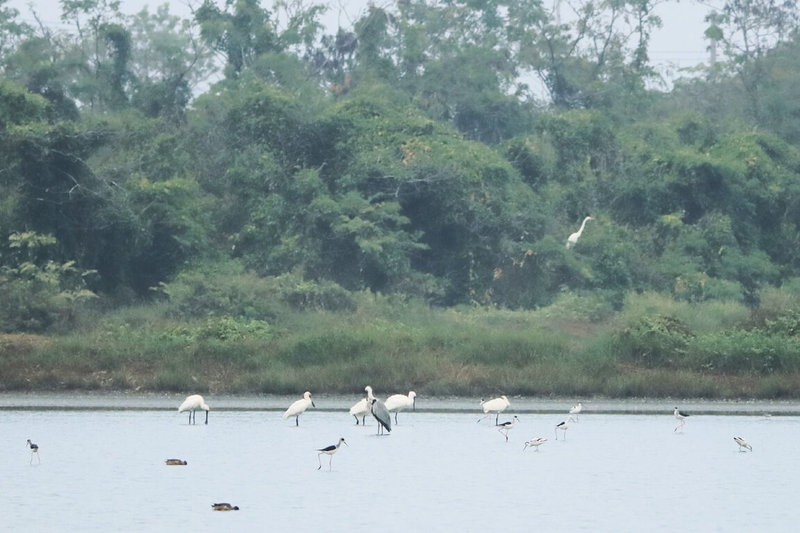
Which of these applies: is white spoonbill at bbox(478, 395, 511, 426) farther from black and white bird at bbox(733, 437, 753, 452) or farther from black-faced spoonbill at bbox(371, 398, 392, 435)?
black and white bird at bbox(733, 437, 753, 452)

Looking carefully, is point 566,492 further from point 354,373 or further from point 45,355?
point 45,355

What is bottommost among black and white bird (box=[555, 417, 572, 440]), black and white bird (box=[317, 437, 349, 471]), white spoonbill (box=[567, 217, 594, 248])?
black and white bird (box=[317, 437, 349, 471])

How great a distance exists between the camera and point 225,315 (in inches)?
1359

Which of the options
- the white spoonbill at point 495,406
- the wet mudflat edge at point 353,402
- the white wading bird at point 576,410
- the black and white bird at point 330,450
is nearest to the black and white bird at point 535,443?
the white spoonbill at point 495,406

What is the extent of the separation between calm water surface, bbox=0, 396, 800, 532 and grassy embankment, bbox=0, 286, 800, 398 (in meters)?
0.91

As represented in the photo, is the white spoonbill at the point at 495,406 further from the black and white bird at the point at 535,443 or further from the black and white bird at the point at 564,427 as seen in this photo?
the black and white bird at the point at 535,443

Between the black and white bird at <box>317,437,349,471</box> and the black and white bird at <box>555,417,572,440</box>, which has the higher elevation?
the black and white bird at <box>555,417,572,440</box>

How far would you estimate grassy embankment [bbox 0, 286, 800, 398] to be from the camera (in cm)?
2930

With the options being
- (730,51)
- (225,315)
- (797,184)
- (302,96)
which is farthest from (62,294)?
(730,51)

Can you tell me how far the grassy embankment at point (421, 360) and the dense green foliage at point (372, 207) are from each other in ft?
0.24

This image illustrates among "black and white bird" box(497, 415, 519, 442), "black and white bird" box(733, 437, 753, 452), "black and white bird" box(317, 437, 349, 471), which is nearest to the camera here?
"black and white bird" box(317, 437, 349, 471)

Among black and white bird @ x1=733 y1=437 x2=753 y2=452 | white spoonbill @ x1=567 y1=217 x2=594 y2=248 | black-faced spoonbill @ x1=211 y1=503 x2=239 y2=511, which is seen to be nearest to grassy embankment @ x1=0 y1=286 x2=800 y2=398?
black and white bird @ x1=733 y1=437 x2=753 y2=452

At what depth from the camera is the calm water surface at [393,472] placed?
1622cm

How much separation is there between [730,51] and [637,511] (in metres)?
44.9
